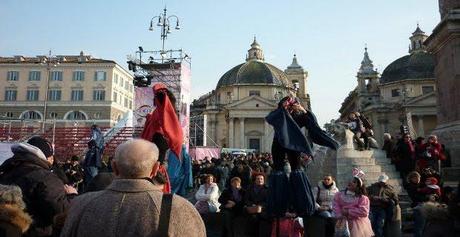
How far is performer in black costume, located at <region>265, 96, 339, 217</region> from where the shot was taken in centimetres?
521

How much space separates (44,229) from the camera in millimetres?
3695

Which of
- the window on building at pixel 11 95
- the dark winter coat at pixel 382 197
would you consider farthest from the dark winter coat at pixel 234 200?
the window on building at pixel 11 95

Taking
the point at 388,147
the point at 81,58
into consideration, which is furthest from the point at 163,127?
the point at 81,58

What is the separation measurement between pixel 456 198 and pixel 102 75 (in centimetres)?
6446

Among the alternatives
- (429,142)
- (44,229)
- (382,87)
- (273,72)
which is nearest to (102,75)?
(273,72)

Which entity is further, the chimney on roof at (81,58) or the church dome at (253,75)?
the church dome at (253,75)

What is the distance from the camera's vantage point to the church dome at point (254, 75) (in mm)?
76625

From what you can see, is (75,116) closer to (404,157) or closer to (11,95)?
(11,95)

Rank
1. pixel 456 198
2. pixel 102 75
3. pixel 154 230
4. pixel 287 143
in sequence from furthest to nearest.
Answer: pixel 102 75, pixel 287 143, pixel 456 198, pixel 154 230

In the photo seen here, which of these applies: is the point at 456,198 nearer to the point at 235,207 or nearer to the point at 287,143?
the point at 287,143

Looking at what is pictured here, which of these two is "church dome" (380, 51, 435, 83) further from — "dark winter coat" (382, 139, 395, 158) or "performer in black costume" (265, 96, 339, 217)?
"performer in black costume" (265, 96, 339, 217)

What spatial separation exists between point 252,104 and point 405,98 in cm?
2461

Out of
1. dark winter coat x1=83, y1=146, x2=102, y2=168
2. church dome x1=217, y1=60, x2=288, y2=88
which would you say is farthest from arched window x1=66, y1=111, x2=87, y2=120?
dark winter coat x1=83, y1=146, x2=102, y2=168

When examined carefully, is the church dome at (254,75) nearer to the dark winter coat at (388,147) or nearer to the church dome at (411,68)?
the church dome at (411,68)
